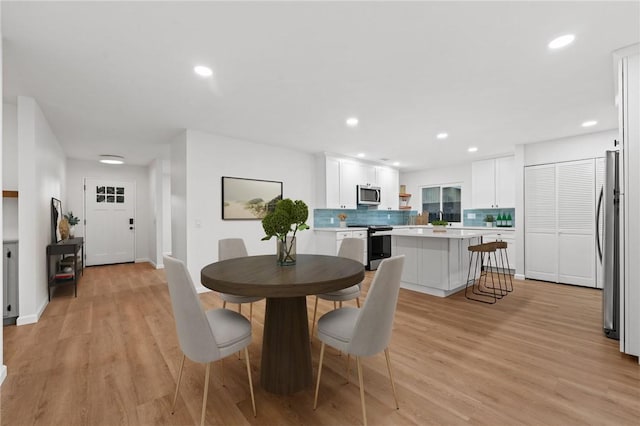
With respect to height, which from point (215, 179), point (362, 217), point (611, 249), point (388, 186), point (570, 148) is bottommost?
point (611, 249)

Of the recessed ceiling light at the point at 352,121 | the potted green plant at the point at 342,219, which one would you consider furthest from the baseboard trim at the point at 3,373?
the potted green plant at the point at 342,219

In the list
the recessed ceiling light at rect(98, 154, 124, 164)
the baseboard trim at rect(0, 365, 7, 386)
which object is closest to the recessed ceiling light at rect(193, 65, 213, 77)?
the baseboard trim at rect(0, 365, 7, 386)

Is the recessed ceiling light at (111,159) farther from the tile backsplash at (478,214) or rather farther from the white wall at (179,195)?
the tile backsplash at (478,214)

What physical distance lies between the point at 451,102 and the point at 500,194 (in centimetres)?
358

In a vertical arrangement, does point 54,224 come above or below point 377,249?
above

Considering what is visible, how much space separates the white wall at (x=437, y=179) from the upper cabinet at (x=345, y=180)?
1.21m

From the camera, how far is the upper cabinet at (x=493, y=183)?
5734 millimetres

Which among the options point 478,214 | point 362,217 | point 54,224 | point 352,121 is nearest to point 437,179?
point 478,214

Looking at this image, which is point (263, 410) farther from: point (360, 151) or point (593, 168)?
point (593, 168)

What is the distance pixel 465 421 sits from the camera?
1.58 m

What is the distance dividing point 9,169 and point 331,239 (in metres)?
4.47

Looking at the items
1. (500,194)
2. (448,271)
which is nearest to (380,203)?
Answer: (500,194)

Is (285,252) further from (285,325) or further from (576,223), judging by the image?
(576,223)

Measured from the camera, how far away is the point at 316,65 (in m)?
2.42
